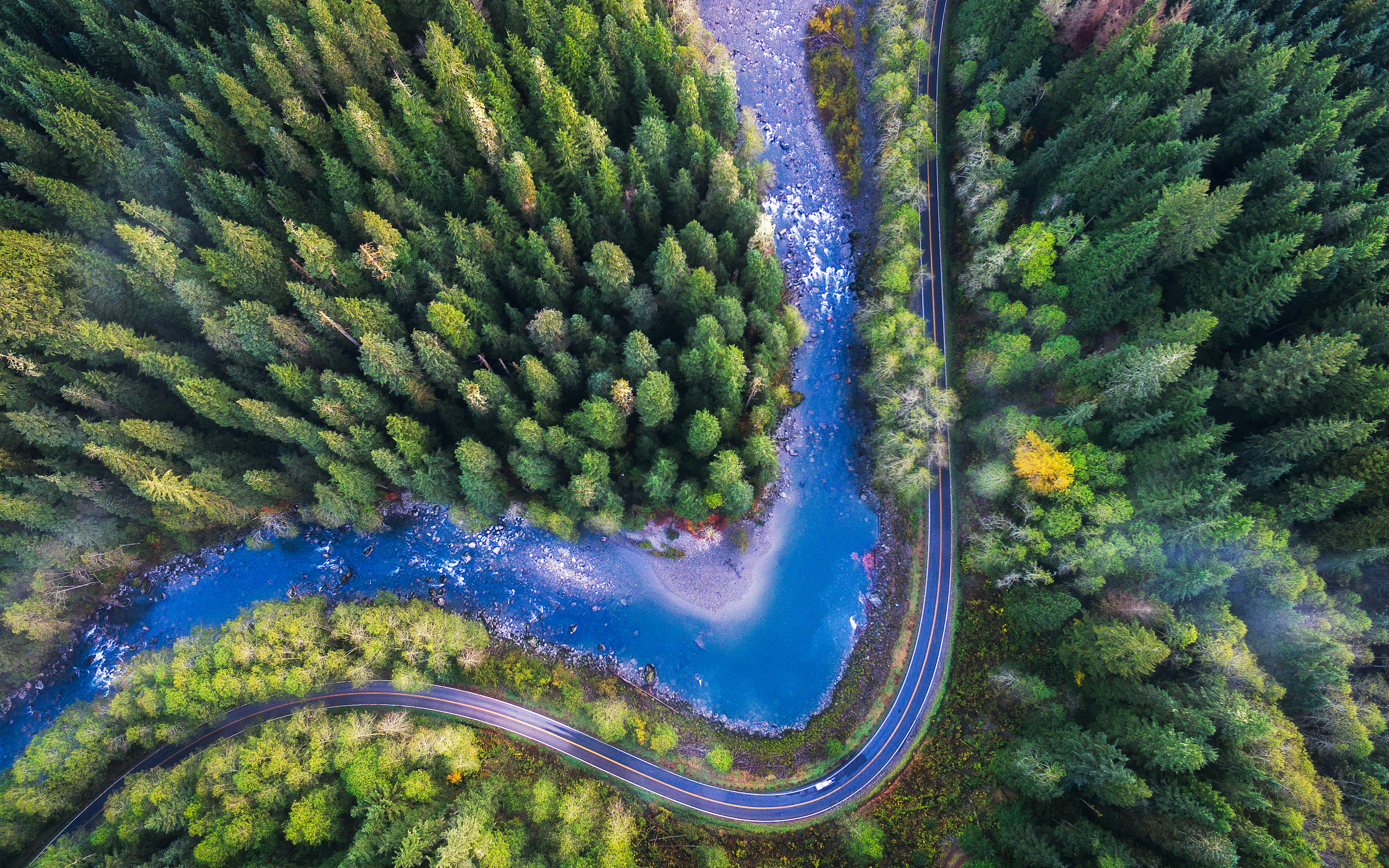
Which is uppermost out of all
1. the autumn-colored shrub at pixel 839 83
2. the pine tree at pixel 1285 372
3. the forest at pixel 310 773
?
the autumn-colored shrub at pixel 839 83

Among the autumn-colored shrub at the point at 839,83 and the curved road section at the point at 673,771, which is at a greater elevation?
the autumn-colored shrub at the point at 839,83

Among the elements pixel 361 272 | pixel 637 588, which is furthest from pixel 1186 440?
pixel 361 272

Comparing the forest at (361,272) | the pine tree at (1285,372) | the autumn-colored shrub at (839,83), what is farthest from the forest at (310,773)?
the autumn-colored shrub at (839,83)

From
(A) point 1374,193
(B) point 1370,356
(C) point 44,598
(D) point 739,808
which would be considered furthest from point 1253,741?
(C) point 44,598

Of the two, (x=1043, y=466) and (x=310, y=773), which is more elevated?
(x=1043, y=466)

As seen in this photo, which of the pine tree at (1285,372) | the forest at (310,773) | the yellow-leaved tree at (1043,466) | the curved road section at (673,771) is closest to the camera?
the pine tree at (1285,372)

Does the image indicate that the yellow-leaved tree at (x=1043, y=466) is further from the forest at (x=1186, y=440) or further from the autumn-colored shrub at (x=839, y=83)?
the autumn-colored shrub at (x=839, y=83)

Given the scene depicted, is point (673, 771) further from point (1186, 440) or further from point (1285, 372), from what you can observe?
point (1285, 372)
